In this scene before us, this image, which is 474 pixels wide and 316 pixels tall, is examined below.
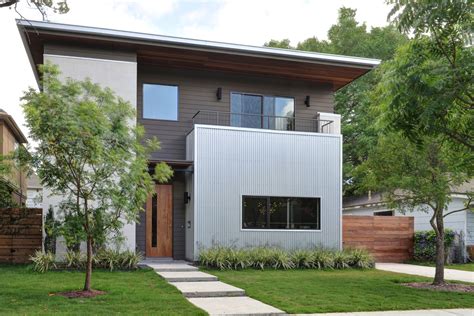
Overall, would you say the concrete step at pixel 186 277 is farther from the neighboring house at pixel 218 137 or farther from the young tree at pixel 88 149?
the neighboring house at pixel 218 137

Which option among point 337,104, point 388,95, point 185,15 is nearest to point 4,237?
point 185,15

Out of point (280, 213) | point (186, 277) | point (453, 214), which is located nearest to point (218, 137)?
point (280, 213)

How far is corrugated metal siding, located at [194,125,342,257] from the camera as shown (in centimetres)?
1538

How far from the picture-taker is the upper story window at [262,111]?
1727cm

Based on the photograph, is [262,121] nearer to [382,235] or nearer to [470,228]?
[382,235]

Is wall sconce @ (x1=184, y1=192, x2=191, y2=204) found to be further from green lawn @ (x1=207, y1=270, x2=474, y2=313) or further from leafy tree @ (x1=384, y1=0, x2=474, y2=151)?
leafy tree @ (x1=384, y1=0, x2=474, y2=151)

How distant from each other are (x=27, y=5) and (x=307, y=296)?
686cm

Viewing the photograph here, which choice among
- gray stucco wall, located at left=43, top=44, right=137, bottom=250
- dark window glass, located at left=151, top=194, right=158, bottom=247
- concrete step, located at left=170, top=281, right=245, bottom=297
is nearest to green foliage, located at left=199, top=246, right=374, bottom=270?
dark window glass, located at left=151, top=194, right=158, bottom=247

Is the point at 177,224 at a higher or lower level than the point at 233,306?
higher

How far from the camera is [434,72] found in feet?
24.9

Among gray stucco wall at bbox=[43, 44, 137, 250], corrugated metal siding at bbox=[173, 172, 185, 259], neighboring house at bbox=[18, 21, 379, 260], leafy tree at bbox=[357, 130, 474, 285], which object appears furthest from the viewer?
corrugated metal siding at bbox=[173, 172, 185, 259]

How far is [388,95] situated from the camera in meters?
8.59

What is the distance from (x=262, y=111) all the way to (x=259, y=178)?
278 centimetres

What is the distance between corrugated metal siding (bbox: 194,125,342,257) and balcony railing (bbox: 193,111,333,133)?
4.18 feet
